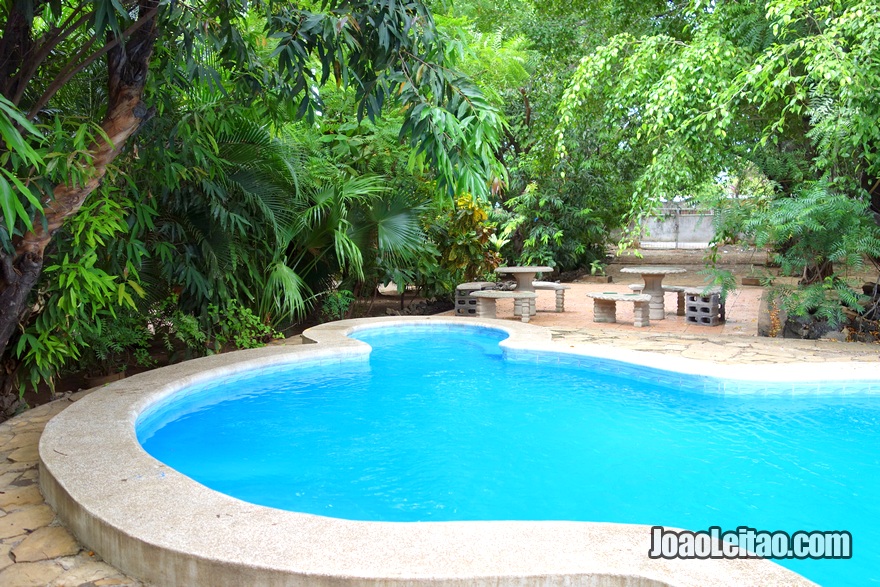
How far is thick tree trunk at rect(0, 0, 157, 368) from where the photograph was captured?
4.59 metres

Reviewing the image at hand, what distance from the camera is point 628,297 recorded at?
1020cm

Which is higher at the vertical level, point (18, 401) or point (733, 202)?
point (733, 202)

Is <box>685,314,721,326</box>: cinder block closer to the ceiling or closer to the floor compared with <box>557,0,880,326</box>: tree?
closer to the floor


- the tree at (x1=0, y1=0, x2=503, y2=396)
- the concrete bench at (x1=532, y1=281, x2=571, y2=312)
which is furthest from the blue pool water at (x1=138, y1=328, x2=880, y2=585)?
the concrete bench at (x1=532, y1=281, x2=571, y2=312)

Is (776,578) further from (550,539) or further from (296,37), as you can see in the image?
(296,37)

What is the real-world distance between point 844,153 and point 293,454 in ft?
21.7

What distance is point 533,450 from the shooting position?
5.34m

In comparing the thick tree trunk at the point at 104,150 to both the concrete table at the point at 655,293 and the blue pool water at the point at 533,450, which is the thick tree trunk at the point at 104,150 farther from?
the concrete table at the point at 655,293

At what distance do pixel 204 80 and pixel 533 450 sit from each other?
366 centimetres

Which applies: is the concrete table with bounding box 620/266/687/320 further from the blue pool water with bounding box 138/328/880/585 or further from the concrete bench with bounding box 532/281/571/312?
the blue pool water with bounding box 138/328/880/585

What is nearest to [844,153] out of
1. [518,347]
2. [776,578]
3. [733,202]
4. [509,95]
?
[733,202]

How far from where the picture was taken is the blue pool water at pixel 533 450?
169 inches

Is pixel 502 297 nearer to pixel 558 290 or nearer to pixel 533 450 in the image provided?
pixel 558 290

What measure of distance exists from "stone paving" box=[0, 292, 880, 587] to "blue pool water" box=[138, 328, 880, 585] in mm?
941
